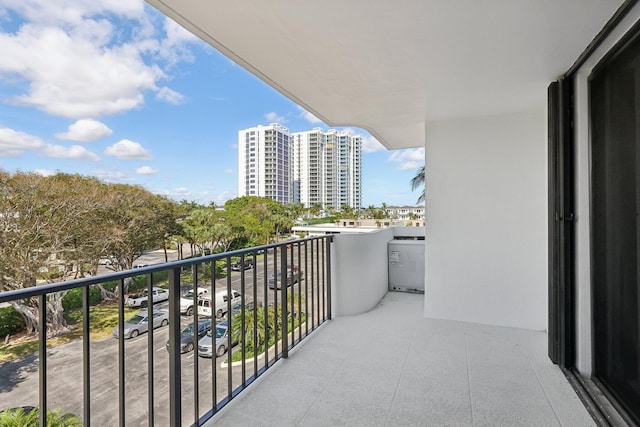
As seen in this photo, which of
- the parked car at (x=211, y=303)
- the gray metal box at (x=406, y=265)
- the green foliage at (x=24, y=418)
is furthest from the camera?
the gray metal box at (x=406, y=265)

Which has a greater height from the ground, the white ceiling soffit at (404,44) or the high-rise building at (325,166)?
the high-rise building at (325,166)

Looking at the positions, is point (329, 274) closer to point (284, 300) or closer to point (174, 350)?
point (284, 300)

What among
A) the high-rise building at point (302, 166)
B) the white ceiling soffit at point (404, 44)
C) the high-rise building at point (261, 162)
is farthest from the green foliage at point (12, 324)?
the high-rise building at point (302, 166)

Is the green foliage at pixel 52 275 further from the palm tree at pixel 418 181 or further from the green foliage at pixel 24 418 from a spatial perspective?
the palm tree at pixel 418 181

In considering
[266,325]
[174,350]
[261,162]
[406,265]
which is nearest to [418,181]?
[406,265]

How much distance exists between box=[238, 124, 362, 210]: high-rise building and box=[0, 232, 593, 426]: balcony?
20774mm

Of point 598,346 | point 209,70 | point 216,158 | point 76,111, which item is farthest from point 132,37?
point 598,346

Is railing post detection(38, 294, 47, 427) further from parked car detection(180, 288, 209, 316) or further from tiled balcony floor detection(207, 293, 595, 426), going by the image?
tiled balcony floor detection(207, 293, 595, 426)

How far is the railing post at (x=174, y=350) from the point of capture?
4.73ft

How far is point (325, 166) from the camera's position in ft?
88.1

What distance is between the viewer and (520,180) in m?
3.07

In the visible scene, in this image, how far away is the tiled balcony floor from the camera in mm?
1735

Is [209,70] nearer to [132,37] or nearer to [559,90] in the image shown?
[132,37]

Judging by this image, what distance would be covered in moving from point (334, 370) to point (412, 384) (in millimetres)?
521
